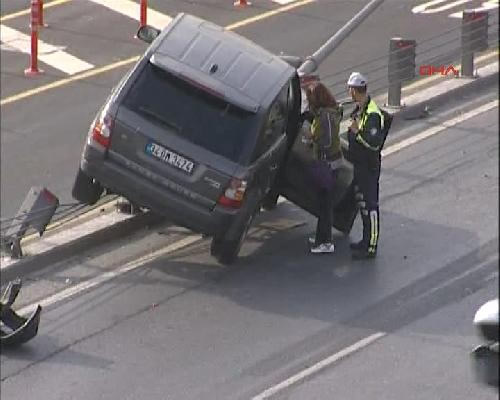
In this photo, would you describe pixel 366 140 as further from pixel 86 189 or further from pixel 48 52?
pixel 48 52

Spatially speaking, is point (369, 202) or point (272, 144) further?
point (369, 202)

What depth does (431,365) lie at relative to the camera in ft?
35.2

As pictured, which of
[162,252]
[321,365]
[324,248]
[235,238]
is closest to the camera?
[321,365]

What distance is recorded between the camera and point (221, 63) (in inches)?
482

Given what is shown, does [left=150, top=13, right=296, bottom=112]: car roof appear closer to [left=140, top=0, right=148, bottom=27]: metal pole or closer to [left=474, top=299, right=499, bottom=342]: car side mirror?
[left=474, top=299, right=499, bottom=342]: car side mirror

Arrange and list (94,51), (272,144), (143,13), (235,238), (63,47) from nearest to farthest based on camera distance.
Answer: (235,238), (272,144), (94,51), (63,47), (143,13)

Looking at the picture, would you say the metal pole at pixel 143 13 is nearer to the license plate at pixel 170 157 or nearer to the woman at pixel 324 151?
the woman at pixel 324 151

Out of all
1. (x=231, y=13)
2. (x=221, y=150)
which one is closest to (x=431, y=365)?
(x=221, y=150)

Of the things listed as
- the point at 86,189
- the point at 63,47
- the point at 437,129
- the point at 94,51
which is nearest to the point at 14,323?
the point at 86,189

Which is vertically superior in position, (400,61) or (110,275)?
(400,61)

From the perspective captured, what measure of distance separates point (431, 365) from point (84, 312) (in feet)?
9.56

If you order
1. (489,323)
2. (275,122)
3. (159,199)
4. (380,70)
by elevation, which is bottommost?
(380,70)

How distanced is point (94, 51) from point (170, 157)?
8483 millimetres

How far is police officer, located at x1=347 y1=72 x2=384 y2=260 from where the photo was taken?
12359 mm
